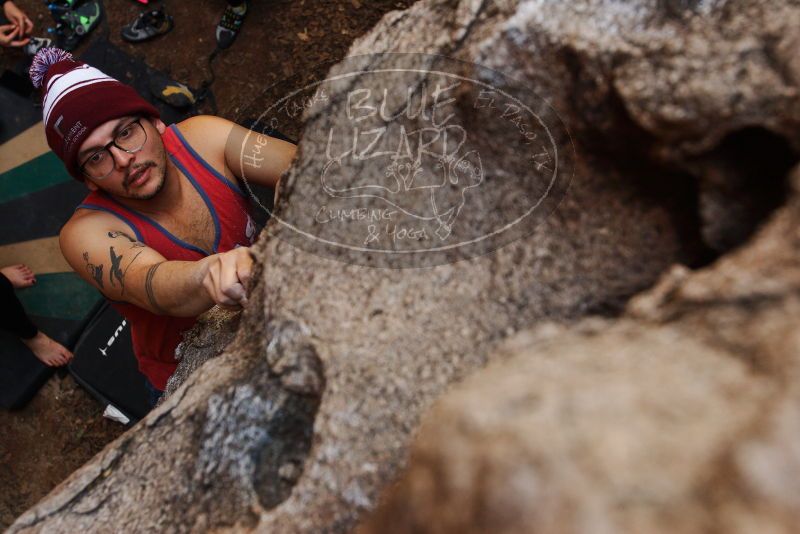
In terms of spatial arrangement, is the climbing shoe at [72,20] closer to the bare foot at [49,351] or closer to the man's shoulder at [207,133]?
the bare foot at [49,351]

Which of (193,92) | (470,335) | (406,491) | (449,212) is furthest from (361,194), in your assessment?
(193,92)

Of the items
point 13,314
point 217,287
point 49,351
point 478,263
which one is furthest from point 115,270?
point 49,351

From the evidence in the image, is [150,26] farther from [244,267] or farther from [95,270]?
[244,267]

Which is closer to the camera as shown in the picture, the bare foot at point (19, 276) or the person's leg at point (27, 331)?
the person's leg at point (27, 331)

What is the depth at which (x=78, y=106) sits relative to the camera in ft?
4.75

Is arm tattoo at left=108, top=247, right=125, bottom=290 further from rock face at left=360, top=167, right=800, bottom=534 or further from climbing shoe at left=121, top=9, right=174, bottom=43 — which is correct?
climbing shoe at left=121, top=9, right=174, bottom=43

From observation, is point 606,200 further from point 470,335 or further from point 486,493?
point 486,493

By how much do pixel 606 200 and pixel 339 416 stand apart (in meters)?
0.48

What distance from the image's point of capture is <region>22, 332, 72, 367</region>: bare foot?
8.16 ft

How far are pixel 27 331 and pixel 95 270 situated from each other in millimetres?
1179

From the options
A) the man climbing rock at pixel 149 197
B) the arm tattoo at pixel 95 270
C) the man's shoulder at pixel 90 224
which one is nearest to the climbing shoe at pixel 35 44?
the man climbing rock at pixel 149 197

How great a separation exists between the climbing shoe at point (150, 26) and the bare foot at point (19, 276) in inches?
42.1

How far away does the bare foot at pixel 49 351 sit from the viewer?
249 cm

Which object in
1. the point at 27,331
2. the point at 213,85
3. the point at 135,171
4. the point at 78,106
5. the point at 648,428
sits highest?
the point at 78,106
